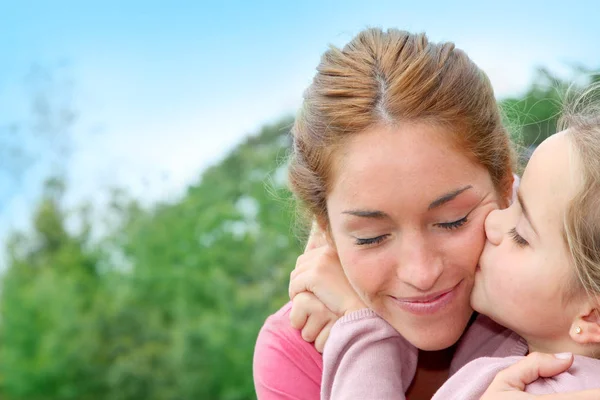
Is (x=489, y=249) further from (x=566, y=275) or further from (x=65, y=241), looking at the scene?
(x=65, y=241)

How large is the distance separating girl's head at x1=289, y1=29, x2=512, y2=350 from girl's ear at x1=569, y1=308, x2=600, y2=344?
0.96 feet

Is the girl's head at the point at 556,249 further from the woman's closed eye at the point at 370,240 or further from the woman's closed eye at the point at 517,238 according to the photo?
the woman's closed eye at the point at 370,240

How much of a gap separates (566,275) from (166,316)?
5.21 meters

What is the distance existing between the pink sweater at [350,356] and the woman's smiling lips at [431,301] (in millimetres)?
110

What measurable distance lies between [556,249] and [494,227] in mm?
202

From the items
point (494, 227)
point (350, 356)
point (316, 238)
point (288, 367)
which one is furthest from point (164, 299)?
point (494, 227)

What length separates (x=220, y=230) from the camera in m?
6.36

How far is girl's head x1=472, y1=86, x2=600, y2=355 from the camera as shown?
1.59m

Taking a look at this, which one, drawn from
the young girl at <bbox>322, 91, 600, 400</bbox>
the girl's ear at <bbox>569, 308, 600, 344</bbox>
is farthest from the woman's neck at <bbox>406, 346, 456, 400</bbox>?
the girl's ear at <bbox>569, 308, 600, 344</bbox>

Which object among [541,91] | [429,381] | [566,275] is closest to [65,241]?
[541,91]

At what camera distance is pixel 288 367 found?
217 centimetres

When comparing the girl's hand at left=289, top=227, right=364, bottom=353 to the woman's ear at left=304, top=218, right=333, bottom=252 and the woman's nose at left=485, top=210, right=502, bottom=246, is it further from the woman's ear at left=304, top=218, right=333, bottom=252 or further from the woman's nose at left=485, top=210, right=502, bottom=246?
the woman's nose at left=485, top=210, right=502, bottom=246

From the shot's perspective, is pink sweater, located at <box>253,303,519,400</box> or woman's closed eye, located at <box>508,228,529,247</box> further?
pink sweater, located at <box>253,303,519,400</box>

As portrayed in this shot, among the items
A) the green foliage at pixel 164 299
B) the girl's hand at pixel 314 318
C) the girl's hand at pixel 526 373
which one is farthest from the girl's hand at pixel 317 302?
the green foliage at pixel 164 299
